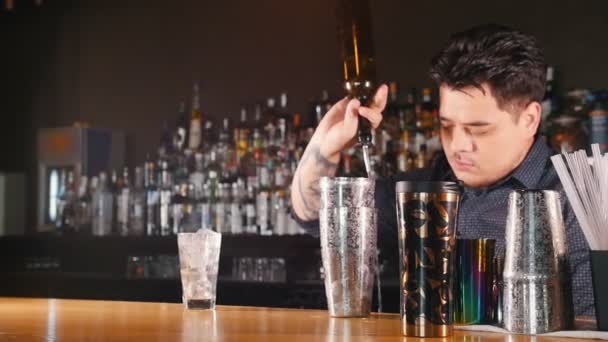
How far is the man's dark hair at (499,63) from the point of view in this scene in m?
2.07

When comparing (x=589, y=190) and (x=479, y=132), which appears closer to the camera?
(x=589, y=190)

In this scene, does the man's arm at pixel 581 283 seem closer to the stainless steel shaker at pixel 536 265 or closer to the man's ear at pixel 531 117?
the stainless steel shaker at pixel 536 265

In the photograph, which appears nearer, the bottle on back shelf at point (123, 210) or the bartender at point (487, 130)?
the bartender at point (487, 130)

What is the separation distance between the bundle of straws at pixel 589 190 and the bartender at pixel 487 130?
0.76 meters

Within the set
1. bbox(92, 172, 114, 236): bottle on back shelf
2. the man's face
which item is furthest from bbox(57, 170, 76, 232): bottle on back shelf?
the man's face

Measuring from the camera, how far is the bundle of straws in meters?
1.17

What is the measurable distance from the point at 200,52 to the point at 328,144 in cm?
289

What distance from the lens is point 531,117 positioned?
2197 mm

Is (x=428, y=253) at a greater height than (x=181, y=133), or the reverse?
(x=181, y=133)

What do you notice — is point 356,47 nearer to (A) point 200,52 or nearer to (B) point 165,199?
(B) point 165,199

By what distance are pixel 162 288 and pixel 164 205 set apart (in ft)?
1.63

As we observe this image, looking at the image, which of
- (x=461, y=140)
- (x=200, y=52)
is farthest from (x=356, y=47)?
(x=200, y=52)

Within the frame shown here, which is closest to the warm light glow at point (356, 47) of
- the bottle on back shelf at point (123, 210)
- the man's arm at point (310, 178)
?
the man's arm at point (310, 178)

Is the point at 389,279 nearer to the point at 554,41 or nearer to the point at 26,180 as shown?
the point at 554,41
